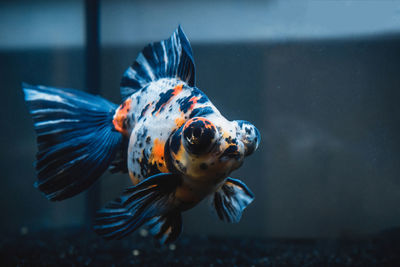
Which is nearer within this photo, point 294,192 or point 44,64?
point 294,192

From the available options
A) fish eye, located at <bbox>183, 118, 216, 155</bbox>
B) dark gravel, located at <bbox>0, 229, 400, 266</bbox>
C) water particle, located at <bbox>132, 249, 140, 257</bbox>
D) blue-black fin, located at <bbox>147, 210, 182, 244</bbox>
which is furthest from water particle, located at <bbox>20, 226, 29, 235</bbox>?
fish eye, located at <bbox>183, 118, 216, 155</bbox>

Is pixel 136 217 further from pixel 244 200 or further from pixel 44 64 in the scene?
pixel 44 64

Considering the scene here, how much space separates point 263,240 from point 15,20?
267 centimetres

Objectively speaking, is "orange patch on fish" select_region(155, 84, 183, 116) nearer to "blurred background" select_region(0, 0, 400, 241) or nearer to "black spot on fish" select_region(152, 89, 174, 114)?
"black spot on fish" select_region(152, 89, 174, 114)

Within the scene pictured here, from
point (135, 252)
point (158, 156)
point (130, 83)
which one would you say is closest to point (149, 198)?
point (158, 156)

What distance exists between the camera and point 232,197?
1041mm

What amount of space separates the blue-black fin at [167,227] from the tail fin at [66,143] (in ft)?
0.97

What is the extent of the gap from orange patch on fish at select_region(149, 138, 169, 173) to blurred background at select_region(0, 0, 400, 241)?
30.2 inches

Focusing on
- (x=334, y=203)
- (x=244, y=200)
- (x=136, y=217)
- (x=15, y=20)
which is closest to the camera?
(x=136, y=217)

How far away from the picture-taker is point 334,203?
2117 millimetres

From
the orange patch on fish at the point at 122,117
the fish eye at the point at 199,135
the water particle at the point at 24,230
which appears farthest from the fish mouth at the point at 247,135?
the water particle at the point at 24,230

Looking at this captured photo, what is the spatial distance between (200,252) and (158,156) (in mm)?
1326

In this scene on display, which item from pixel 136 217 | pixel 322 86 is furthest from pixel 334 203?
pixel 136 217

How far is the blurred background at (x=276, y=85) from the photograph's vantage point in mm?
1717
